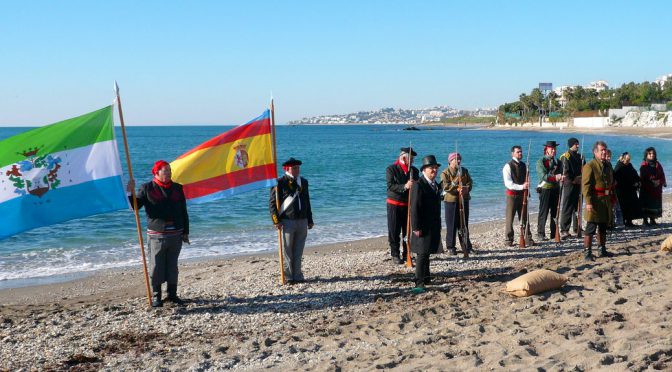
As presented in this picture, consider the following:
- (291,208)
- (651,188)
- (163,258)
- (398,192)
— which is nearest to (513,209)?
(398,192)

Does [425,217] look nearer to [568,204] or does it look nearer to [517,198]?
[517,198]

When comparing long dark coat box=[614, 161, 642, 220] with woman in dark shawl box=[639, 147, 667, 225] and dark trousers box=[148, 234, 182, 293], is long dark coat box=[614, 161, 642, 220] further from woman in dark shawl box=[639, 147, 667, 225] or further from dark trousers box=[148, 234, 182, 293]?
dark trousers box=[148, 234, 182, 293]

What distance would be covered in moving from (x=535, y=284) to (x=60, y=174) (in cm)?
608

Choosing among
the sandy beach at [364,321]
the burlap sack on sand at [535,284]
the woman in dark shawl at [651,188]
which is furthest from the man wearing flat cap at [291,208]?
the woman in dark shawl at [651,188]

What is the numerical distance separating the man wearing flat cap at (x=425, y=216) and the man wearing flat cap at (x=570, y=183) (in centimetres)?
499

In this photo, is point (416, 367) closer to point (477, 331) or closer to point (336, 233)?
point (477, 331)

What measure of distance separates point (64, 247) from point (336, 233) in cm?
701

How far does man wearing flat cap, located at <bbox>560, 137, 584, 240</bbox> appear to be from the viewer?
1318 cm

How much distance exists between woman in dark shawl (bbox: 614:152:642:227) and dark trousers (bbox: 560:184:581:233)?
1596 millimetres

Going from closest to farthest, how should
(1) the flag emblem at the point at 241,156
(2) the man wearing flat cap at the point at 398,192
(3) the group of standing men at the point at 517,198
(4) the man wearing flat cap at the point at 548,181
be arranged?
(3) the group of standing men at the point at 517,198
(1) the flag emblem at the point at 241,156
(2) the man wearing flat cap at the point at 398,192
(4) the man wearing flat cap at the point at 548,181

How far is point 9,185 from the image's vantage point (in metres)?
7.70

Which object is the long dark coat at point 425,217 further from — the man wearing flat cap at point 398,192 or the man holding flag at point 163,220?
the man holding flag at point 163,220

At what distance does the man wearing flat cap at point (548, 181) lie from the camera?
12.8 metres

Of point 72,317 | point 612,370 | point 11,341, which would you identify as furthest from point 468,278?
point 11,341
